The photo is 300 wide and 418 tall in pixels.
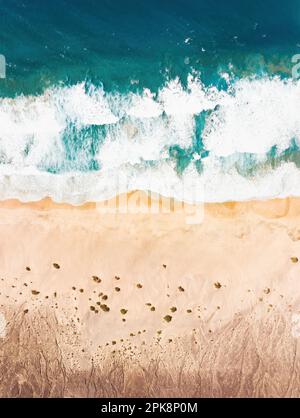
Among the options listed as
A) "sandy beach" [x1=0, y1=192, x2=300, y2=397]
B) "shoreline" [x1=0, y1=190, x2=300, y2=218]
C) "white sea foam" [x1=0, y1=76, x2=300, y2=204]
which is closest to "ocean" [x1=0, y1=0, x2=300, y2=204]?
"white sea foam" [x1=0, y1=76, x2=300, y2=204]

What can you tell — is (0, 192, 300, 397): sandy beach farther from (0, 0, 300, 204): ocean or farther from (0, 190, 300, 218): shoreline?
(0, 0, 300, 204): ocean

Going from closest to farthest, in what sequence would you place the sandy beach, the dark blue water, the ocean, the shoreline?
the sandy beach < the shoreline < the ocean < the dark blue water

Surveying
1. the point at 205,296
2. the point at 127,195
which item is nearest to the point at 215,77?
the point at 127,195

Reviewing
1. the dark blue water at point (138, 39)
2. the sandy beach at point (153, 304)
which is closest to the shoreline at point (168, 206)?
the sandy beach at point (153, 304)

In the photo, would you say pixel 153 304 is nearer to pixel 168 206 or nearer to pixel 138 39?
pixel 168 206

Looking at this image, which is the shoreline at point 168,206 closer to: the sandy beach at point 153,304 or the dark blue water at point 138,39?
the sandy beach at point 153,304

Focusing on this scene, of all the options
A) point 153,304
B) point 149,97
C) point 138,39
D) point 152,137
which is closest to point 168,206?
point 152,137

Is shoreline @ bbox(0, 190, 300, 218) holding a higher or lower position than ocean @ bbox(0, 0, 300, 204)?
lower
